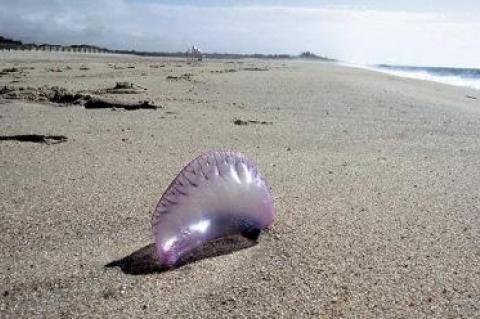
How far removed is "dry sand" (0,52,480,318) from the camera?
1510 millimetres

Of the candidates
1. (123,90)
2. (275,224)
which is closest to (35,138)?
(275,224)

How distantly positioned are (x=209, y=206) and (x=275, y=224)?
1.27ft

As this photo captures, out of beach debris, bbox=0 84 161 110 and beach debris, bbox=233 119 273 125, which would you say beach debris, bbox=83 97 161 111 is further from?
beach debris, bbox=233 119 273 125

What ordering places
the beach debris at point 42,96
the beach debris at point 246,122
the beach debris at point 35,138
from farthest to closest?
the beach debris at point 42,96 → the beach debris at point 246,122 → the beach debris at point 35,138

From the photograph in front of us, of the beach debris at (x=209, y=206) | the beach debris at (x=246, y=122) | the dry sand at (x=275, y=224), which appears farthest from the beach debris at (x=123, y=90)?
the beach debris at (x=209, y=206)

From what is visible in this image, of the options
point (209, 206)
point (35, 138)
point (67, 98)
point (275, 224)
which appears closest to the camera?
point (209, 206)

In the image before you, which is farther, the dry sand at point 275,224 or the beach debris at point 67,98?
the beach debris at point 67,98

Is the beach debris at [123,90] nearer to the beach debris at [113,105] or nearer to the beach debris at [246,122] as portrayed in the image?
the beach debris at [113,105]

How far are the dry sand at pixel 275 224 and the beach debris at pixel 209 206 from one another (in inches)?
3.0

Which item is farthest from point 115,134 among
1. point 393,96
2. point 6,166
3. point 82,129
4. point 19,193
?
point 393,96

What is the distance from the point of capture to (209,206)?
178 cm

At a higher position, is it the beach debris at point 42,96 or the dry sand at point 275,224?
the beach debris at point 42,96

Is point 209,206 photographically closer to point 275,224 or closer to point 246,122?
point 275,224

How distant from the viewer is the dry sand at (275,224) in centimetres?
151
